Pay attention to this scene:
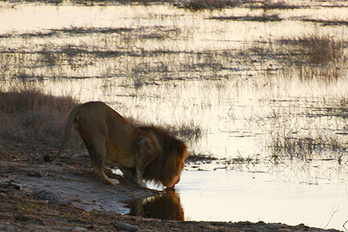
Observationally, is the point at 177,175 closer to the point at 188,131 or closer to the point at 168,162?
the point at 168,162

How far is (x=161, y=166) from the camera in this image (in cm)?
931

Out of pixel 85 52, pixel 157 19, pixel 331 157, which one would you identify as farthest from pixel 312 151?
pixel 157 19

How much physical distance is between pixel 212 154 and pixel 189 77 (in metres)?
7.09

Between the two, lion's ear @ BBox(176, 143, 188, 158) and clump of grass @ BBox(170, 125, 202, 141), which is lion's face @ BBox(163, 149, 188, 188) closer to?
lion's ear @ BBox(176, 143, 188, 158)

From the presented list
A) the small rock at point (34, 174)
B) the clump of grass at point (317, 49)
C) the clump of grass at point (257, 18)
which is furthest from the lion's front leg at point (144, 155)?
the clump of grass at point (257, 18)

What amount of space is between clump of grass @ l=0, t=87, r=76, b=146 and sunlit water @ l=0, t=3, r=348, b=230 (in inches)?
54.0

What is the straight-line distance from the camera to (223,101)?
15539 millimetres

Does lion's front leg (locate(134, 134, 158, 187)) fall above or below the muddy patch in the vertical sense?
above

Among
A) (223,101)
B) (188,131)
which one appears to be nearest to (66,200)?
(188,131)

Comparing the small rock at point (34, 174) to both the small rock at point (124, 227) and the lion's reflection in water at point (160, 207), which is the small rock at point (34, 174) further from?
the small rock at point (124, 227)

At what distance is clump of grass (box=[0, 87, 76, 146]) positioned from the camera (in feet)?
37.1

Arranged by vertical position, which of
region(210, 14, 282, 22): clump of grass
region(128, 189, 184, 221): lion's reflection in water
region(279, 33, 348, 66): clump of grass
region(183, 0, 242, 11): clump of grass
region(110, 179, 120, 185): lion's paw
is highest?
region(183, 0, 242, 11): clump of grass

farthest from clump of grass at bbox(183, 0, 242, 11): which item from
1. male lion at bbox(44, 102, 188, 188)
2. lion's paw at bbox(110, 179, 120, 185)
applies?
lion's paw at bbox(110, 179, 120, 185)

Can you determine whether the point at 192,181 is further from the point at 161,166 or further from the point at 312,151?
the point at 312,151
